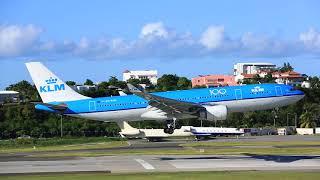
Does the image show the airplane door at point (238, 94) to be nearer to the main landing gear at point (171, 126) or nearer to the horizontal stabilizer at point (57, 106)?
the main landing gear at point (171, 126)

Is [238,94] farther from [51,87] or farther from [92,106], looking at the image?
[51,87]

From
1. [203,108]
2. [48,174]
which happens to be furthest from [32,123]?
[48,174]

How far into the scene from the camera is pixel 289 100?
2325 inches

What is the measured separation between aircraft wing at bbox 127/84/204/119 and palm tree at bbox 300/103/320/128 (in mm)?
82159

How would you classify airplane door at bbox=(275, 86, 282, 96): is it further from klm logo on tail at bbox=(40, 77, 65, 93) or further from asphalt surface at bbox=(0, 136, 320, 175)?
klm logo on tail at bbox=(40, 77, 65, 93)

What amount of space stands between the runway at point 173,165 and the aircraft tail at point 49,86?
15.9 metres

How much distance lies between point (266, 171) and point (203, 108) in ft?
61.0

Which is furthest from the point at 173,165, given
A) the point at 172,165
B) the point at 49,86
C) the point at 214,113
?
the point at 49,86

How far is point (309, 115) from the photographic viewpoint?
133875mm

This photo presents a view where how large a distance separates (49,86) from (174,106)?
15070 mm

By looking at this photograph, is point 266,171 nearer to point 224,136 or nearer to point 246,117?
point 224,136

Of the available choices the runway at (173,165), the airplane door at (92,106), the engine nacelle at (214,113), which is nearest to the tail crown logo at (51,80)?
the airplane door at (92,106)

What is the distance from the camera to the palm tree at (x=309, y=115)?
133988 millimetres

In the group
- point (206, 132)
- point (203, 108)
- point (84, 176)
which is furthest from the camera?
point (206, 132)
